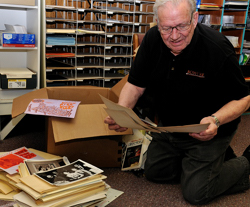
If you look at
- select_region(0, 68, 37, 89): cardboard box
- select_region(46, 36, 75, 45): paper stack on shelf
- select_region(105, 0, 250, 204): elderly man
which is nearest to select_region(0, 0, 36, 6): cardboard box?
select_region(46, 36, 75, 45): paper stack on shelf

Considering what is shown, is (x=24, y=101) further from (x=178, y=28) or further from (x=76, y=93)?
(x=178, y=28)

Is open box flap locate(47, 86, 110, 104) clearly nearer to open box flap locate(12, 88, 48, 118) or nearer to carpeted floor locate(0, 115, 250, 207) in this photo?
open box flap locate(12, 88, 48, 118)

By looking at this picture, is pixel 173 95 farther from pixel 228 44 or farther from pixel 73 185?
pixel 73 185

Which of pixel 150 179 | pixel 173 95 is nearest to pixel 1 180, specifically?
pixel 150 179

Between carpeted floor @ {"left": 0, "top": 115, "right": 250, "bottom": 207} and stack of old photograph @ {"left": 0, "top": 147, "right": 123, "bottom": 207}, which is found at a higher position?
stack of old photograph @ {"left": 0, "top": 147, "right": 123, "bottom": 207}

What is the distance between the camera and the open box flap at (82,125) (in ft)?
5.56

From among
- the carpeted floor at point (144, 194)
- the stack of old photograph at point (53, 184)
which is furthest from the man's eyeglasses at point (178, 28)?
the carpeted floor at point (144, 194)

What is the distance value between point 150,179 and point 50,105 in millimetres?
727

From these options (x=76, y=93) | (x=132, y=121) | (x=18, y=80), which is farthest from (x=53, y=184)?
(x=18, y=80)

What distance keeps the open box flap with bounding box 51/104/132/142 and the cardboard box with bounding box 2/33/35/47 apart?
899 millimetres

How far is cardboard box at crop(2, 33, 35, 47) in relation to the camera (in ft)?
7.55

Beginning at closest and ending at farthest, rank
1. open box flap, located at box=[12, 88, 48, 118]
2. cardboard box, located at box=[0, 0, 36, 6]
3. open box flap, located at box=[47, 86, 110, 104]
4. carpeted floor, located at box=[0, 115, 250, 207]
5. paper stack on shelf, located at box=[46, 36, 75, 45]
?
carpeted floor, located at box=[0, 115, 250, 207]
open box flap, located at box=[12, 88, 48, 118]
open box flap, located at box=[47, 86, 110, 104]
cardboard box, located at box=[0, 0, 36, 6]
paper stack on shelf, located at box=[46, 36, 75, 45]

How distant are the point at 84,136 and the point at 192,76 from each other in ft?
2.24

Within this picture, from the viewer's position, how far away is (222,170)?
1607mm
